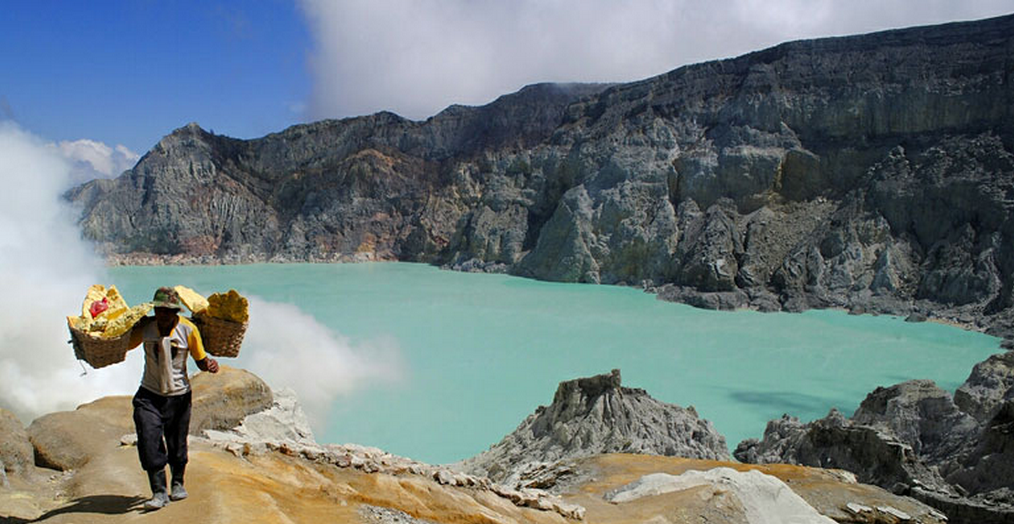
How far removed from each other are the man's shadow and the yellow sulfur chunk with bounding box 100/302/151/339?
108 centimetres

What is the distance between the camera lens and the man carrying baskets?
165 inches

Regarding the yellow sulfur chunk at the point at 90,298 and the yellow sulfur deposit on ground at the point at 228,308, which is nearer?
the yellow sulfur chunk at the point at 90,298

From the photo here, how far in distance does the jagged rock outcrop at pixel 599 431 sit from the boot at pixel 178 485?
21.8ft

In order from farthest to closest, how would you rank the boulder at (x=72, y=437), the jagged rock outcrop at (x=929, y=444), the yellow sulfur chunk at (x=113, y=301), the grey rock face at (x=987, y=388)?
1. the grey rock face at (x=987, y=388)
2. the jagged rock outcrop at (x=929, y=444)
3. the boulder at (x=72, y=437)
4. the yellow sulfur chunk at (x=113, y=301)

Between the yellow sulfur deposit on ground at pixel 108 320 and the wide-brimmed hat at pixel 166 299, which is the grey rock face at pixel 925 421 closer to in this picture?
the wide-brimmed hat at pixel 166 299

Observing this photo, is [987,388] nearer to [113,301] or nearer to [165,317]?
[165,317]

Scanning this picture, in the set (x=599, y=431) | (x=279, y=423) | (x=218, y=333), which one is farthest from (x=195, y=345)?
(x=599, y=431)

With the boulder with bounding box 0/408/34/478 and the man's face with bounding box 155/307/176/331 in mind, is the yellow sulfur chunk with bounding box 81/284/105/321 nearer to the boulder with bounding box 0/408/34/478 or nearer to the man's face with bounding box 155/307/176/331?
the man's face with bounding box 155/307/176/331

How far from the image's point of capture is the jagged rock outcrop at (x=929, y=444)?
851 centimetres

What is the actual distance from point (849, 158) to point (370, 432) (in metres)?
32.2

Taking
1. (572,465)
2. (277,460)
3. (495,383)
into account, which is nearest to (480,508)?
(277,460)

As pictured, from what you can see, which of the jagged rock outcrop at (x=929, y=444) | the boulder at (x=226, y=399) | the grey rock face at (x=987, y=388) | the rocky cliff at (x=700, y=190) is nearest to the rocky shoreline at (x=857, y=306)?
the rocky cliff at (x=700, y=190)

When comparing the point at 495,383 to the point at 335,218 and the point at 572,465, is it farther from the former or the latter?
the point at 335,218

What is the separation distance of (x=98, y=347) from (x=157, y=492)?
1119 millimetres
